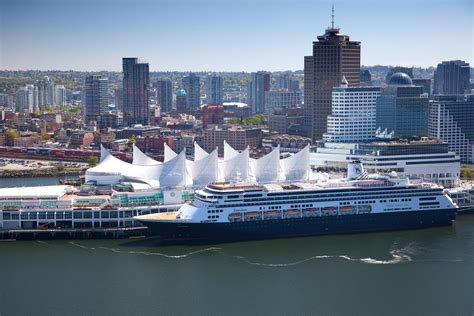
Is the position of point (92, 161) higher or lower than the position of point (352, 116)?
lower

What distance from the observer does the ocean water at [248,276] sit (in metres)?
15.9

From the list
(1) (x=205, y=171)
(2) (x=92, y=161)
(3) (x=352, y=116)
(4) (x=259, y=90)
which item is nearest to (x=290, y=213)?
(1) (x=205, y=171)

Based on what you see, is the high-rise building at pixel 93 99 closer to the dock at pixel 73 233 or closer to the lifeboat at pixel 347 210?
the dock at pixel 73 233

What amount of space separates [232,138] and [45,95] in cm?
3458

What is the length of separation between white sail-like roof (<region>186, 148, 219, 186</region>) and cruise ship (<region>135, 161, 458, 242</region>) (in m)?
2.26

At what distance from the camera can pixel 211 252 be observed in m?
19.9

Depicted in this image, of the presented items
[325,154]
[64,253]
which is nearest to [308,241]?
[64,253]

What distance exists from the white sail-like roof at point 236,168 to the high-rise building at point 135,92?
29010 millimetres

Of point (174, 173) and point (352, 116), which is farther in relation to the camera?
point (352, 116)

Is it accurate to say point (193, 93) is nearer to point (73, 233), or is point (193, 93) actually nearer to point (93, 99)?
point (93, 99)

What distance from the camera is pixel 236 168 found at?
24219mm

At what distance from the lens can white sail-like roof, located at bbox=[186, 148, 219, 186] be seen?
23891 mm

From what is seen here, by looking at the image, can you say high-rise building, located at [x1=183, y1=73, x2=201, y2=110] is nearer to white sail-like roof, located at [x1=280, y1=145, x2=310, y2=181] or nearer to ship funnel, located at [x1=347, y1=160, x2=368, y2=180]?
white sail-like roof, located at [x1=280, y1=145, x2=310, y2=181]

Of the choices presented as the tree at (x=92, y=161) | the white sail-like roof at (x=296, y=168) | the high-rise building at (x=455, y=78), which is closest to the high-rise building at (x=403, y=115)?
the white sail-like roof at (x=296, y=168)
